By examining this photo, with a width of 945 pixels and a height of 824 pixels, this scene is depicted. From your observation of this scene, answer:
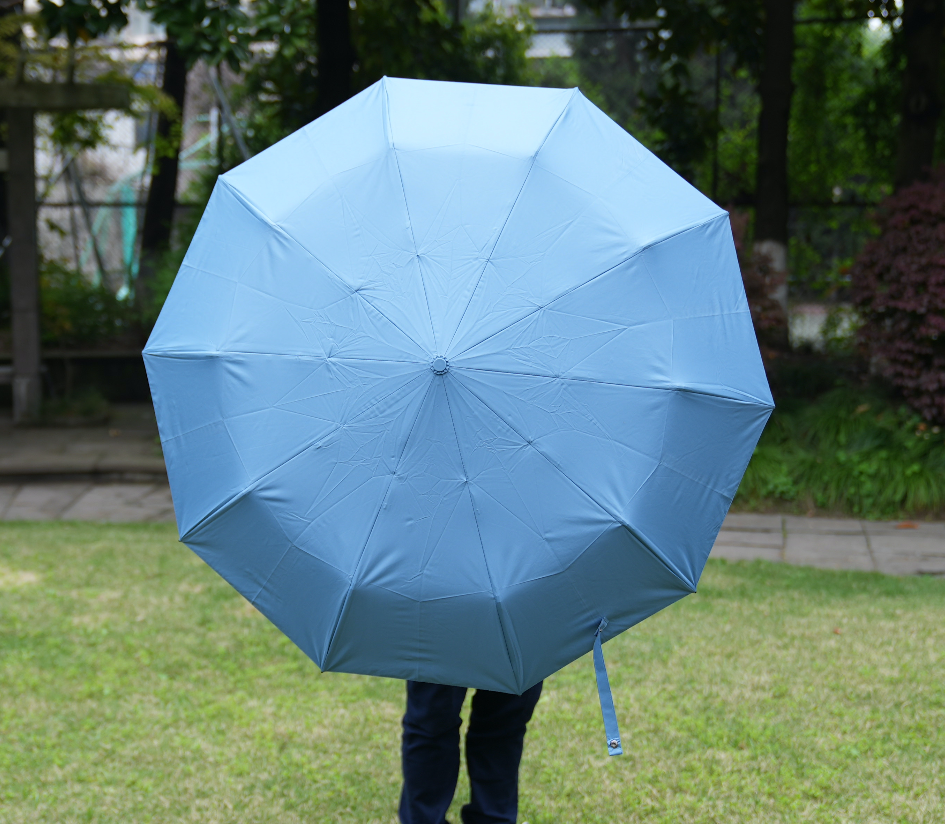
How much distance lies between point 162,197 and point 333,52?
3744 mm

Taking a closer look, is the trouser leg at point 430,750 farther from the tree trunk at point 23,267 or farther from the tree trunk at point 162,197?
the tree trunk at point 162,197

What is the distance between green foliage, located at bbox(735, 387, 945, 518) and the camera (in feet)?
23.5

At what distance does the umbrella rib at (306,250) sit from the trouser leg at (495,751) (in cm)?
116

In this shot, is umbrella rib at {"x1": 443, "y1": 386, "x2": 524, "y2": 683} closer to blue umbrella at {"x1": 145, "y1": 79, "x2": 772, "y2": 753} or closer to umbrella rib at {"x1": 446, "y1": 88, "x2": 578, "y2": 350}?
blue umbrella at {"x1": 145, "y1": 79, "x2": 772, "y2": 753}

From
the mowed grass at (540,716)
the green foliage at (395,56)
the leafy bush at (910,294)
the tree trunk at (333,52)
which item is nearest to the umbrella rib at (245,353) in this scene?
the mowed grass at (540,716)

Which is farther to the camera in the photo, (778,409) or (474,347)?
(778,409)

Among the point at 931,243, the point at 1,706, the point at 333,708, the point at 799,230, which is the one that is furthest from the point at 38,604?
the point at 799,230

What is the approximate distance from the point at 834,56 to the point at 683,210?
931 cm

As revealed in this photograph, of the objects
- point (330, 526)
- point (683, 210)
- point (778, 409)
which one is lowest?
point (778, 409)

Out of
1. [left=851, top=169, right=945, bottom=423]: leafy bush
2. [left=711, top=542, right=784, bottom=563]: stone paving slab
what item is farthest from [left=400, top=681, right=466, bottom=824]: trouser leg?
[left=851, top=169, right=945, bottom=423]: leafy bush

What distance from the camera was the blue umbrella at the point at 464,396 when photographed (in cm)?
209

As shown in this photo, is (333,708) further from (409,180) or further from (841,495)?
(841,495)

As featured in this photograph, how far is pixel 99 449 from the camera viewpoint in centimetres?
914

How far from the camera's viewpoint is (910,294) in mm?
7422
